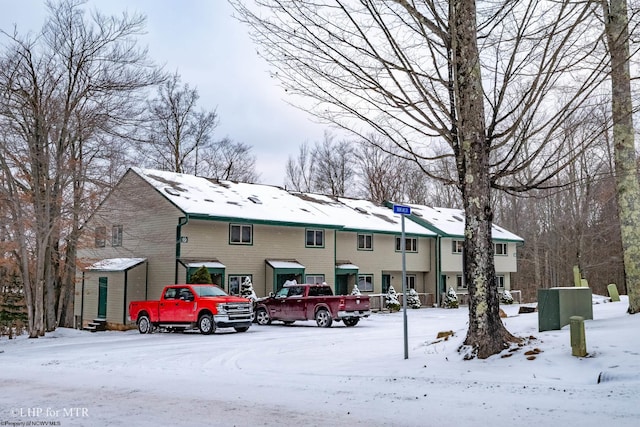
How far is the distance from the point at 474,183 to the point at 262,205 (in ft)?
73.7

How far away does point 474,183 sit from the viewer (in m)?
10.5

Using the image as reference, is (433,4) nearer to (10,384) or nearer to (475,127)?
(475,127)

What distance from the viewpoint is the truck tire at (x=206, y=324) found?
69.6ft

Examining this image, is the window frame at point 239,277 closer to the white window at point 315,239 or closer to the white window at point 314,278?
the white window at point 314,278

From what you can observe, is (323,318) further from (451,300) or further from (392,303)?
(451,300)

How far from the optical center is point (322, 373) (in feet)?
36.0

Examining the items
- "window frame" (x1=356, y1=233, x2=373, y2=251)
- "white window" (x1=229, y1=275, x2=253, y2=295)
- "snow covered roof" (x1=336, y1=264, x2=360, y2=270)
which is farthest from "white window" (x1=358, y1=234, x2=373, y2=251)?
"white window" (x1=229, y1=275, x2=253, y2=295)

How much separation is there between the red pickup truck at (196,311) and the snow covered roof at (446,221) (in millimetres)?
22993

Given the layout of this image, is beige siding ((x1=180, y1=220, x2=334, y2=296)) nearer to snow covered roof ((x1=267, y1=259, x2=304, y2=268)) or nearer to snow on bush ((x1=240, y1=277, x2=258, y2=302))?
snow covered roof ((x1=267, y1=259, x2=304, y2=268))

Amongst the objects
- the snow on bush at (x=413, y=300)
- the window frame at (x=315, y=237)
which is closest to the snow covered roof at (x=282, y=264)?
the window frame at (x=315, y=237)

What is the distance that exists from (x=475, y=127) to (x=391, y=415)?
17.4 ft

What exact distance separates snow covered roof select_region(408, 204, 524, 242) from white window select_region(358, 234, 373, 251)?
21.4 feet

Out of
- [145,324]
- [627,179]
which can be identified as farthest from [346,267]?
[627,179]

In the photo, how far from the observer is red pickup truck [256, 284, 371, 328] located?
23484mm
